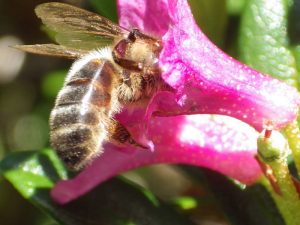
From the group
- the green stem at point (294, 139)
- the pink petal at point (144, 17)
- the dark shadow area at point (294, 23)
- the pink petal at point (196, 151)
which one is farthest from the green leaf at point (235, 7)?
the green stem at point (294, 139)

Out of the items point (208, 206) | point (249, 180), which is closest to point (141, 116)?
point (249, 180)

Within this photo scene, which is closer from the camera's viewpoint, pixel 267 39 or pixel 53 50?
pixel 53 50

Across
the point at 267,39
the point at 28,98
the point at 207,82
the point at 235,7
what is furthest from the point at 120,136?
the point at 28,98

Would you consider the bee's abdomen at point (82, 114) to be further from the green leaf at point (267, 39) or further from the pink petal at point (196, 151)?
the green leaf at point (267, 39)

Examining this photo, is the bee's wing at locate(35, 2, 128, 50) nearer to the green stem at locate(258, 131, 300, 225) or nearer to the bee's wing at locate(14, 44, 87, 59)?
the bee's wing at locate(14, 44, 87, 59)

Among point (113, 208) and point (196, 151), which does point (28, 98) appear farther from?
point (196, 151)

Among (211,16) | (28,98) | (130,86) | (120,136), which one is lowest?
(28,98)

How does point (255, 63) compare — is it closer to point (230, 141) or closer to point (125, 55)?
point (230, 141)
